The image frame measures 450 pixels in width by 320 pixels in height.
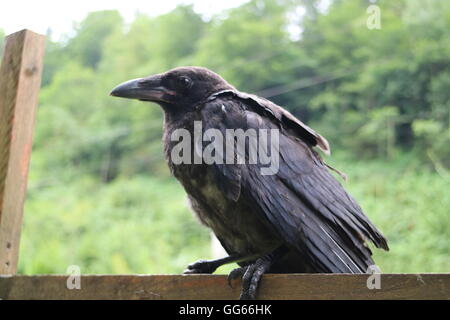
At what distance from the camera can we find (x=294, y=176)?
248cm

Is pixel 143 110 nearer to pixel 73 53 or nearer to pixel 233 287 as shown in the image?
pixel 73 53

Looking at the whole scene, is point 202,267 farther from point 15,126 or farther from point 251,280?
point 15,126

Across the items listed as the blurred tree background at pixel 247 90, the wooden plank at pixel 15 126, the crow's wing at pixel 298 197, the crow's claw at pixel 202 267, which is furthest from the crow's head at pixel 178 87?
the blurred tree background at pixel 247 90

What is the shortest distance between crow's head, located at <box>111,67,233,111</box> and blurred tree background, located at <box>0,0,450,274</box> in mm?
5446

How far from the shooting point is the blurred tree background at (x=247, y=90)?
11.3 metres

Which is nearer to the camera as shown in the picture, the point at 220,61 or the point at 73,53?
the point at 220,61

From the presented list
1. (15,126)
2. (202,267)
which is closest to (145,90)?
(15,126)

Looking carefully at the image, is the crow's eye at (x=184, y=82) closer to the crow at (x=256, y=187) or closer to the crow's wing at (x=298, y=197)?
the crow at (x=256, y=187)

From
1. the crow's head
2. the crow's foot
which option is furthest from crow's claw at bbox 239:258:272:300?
the crow's head

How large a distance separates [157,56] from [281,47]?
5.73 meters

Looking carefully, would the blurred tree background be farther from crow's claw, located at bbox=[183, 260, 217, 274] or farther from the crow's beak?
the crow's beak

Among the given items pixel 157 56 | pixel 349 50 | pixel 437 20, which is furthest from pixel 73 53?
pixel 437 20

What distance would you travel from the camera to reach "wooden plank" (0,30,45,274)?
89.5 inches

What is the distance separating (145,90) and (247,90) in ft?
41.0
